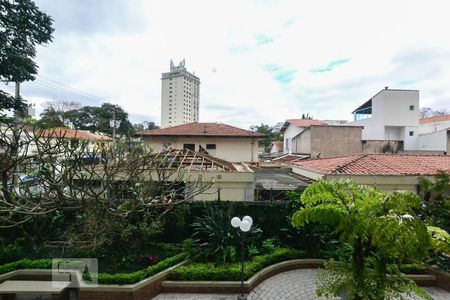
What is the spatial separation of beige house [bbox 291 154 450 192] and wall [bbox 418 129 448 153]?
10.6 metres

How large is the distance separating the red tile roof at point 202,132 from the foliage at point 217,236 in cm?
1345

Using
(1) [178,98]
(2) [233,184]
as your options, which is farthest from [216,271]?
(1) [178,98]

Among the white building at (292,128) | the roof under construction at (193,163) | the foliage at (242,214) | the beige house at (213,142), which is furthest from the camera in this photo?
the white building at (292,128)

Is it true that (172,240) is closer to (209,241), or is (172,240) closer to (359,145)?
(209,241)

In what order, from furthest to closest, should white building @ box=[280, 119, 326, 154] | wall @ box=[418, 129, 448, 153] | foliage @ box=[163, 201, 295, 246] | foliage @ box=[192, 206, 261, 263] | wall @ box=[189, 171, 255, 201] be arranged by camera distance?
1. white building @ box=[280, 119, 326, 154]
2. wall @ box=[418, 129, 448, 153]
3. wall @ box=[189, 171, 255, 201]
4. foliage @ box=[163, 201, 295, 246]
5. foliage @ box=[192, 206, 261, 263]

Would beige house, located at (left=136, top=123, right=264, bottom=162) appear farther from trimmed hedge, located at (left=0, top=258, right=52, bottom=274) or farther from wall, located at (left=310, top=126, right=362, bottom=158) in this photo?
A: trimmed hedge, located at (left=0, top=258, right=52, bottom=274)

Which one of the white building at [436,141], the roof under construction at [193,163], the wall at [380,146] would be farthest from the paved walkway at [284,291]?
the white building at [436,141]

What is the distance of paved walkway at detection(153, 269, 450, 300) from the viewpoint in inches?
307

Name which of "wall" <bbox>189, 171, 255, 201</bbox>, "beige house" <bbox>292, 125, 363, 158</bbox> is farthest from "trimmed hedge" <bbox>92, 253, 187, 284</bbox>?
"beige house" <bbox>292, 125, 363, 158</bbox>

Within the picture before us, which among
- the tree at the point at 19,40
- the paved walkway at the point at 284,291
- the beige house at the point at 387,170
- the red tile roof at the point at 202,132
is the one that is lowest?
the paved walkway at the point at 284,291

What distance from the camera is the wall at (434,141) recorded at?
24547 mm

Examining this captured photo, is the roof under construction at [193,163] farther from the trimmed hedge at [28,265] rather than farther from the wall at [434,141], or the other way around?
the wall at [434,141]

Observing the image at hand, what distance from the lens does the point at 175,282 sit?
809 centimetres

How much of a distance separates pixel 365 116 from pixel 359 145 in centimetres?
1126
